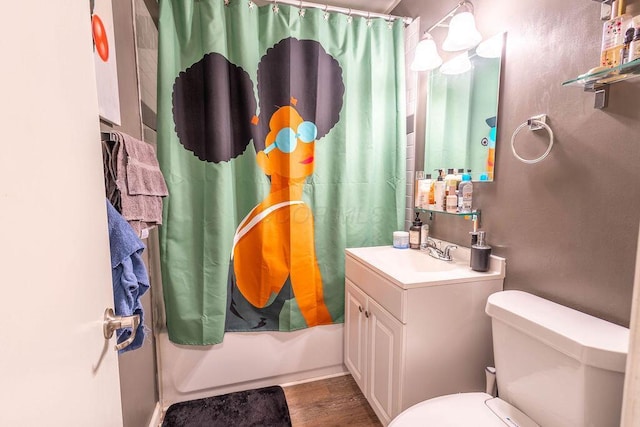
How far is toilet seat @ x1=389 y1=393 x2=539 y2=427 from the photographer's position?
3.14ft

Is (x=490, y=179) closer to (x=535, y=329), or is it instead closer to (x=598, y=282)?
(x=598, y=282)

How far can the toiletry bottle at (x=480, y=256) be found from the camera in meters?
1.32

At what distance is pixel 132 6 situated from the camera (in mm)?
1405

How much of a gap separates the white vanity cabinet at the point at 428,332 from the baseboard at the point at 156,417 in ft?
3.76

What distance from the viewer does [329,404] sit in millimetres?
1747

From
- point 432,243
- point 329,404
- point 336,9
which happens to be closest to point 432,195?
point 432,243

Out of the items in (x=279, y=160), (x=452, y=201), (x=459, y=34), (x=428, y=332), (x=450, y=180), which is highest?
(x=459, y=34)

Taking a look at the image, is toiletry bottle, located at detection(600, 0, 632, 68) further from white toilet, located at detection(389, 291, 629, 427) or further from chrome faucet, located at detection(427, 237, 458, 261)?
chrome faucet, located at detection(427, 237, 458, 261)

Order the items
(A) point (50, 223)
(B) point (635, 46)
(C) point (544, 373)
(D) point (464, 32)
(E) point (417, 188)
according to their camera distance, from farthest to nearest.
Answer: (E) point (417, 188) → (D) point (464, 32) → (C) point (544, 373) → (B) point (635, 46) → (A) point (50, 223)

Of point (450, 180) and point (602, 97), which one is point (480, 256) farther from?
point (602, 97)

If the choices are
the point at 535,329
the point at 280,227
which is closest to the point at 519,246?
the point at 535,329

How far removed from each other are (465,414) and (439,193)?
101cm

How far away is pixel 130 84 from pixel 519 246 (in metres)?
1.82

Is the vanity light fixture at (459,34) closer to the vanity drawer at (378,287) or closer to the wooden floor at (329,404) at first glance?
the vanity drawer at (378,287)
